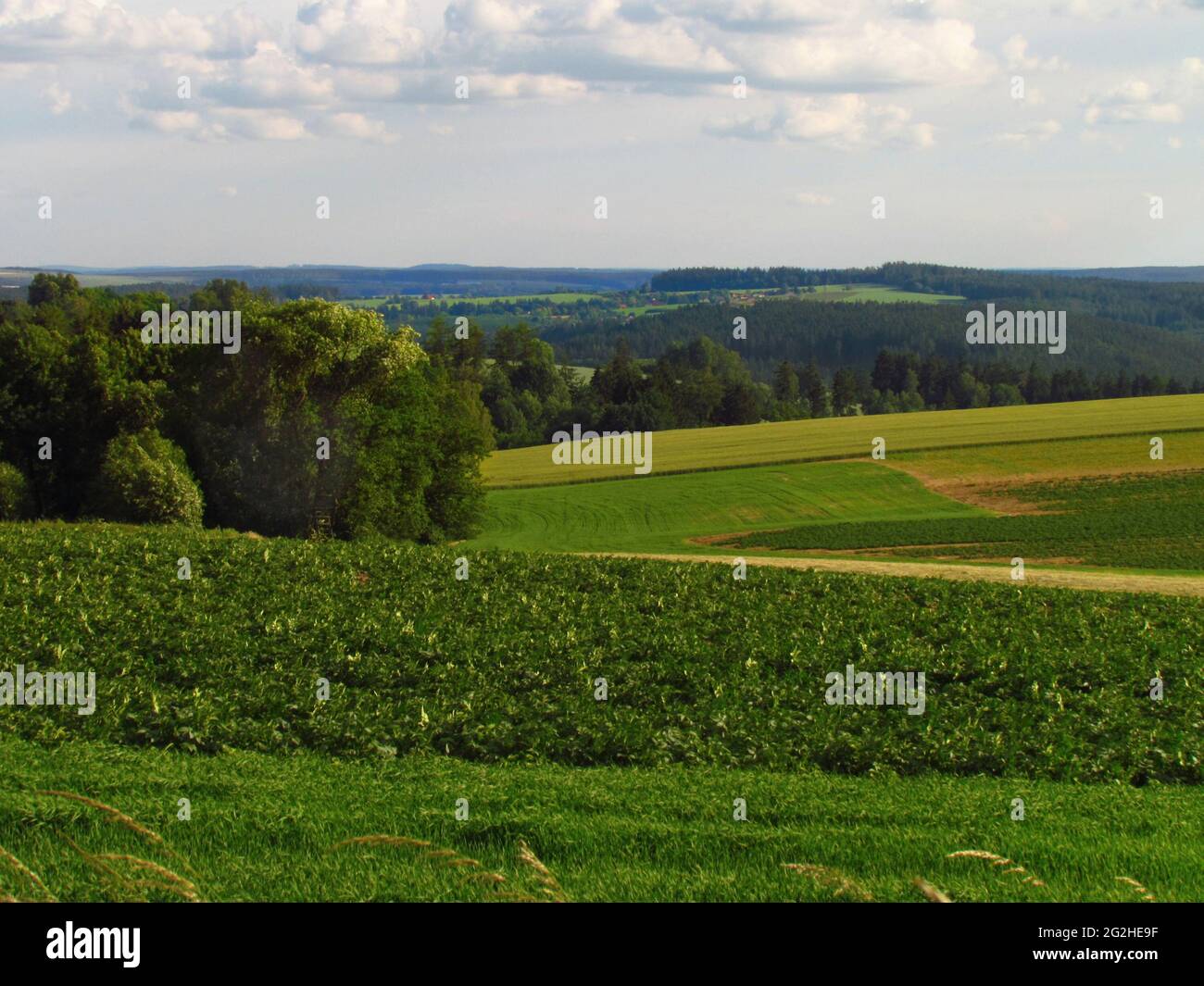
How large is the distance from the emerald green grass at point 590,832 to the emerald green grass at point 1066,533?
3400 centimetres

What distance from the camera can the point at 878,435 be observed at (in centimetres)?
8212

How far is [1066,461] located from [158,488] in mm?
48342

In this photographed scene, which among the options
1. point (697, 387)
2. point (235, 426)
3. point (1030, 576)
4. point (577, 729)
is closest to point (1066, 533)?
point (1030, 576)

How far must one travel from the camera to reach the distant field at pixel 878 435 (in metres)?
71.9

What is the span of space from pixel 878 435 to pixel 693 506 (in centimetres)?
2791

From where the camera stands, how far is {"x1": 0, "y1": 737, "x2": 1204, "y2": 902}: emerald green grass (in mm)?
8211

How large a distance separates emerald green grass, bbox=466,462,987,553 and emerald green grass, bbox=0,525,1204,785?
76.9ft

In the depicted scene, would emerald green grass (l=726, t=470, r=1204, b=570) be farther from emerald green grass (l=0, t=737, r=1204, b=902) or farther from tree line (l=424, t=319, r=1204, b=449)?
tree line (l=424, t=319, r=1204, b=449)

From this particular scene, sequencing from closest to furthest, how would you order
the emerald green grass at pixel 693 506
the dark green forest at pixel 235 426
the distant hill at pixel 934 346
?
the dark green forest at pixel 235 426 < the emerald green grass at pixel 693 506 < the distant hill at pixel 934 346

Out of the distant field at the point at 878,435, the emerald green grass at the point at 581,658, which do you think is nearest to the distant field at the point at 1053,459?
the distant field at the point at 878,435

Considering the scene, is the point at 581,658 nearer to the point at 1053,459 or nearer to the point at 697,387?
the point at 1053,459

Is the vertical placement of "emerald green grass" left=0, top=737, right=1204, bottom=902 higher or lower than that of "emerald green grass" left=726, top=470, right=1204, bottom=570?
higher

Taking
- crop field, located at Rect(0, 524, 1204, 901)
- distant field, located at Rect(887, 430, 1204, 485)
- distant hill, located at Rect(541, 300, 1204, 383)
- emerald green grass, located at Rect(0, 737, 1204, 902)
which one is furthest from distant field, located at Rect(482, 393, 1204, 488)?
distant hill, located at Rect(541, 300, 1204, 383)

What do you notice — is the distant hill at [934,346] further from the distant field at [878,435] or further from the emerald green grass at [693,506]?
the emerald green grass at [693,506]
